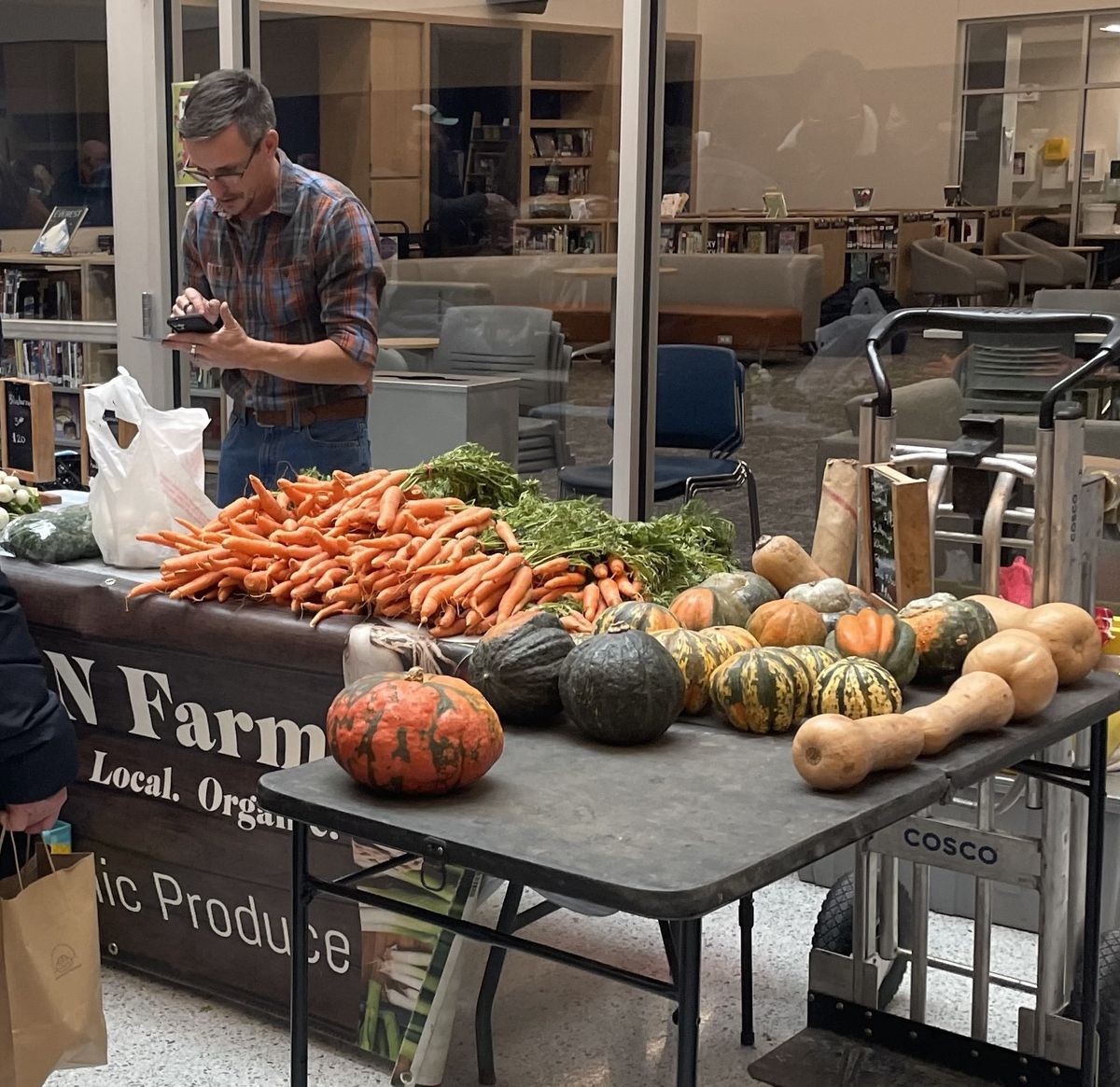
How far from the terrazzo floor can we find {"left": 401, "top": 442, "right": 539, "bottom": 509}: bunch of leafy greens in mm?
1008

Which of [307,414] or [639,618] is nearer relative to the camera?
[639,618]

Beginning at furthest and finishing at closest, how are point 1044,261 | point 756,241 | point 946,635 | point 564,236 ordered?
1. point 564,236
2. point 756,241
3. point 1044,261
4. point 946,635

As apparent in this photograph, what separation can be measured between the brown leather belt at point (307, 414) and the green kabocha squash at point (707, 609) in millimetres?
1549

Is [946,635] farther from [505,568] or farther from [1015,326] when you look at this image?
[505,568]

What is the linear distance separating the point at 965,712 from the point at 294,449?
2.28 metres

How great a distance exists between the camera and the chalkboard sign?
6.78m

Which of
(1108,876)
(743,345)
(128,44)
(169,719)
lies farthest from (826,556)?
(128,44)

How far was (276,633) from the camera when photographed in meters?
3.33

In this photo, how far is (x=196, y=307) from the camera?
13.2 feet

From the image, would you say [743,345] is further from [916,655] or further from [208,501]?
[916,655]

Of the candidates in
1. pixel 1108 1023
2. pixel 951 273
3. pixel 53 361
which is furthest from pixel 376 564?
pixel 53 361

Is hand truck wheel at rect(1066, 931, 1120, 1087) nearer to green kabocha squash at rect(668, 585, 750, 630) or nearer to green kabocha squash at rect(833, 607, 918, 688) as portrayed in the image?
green kabocha squash at rect(833, 607, 918, 688)

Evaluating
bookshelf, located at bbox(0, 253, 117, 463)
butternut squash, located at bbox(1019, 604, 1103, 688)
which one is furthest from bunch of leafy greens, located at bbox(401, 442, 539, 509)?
bookshelf, located at bbox(0, 253, 117, 463)

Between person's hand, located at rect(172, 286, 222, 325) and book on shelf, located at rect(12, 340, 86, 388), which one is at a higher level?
person's hand, located at rect(172, 286, 222, 325)
